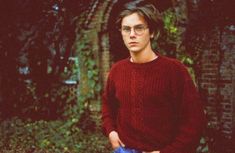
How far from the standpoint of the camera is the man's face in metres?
3.08

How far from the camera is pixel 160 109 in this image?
3.01 meters

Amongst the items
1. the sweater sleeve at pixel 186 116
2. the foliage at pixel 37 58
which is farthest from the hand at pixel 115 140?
the foliage at pixel 37 58

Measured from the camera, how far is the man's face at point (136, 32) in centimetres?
308

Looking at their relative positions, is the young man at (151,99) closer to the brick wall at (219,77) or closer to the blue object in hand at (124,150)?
the blue object in hand at (124,150)

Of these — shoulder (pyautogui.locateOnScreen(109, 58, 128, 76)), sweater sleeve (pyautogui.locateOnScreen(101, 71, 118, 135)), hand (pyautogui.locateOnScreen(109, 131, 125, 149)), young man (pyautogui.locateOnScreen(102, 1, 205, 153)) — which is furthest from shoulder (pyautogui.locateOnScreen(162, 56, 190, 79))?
hand (pyautogui.locateOnScreen(109, 131, 125, 149))

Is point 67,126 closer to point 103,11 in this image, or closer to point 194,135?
point 103,11

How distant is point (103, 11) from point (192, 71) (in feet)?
11.0

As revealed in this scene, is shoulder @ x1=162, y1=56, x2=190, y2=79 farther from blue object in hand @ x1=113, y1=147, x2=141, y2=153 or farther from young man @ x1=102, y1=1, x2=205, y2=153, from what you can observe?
blue object in hand @ x1=113, y1=147, x2=141, y2=153

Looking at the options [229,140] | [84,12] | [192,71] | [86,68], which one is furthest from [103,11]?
[229,140]

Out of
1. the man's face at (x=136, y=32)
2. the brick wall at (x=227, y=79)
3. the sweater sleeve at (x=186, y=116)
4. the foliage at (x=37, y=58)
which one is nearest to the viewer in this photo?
A: the sweater sleeve at (x=186, y=116)

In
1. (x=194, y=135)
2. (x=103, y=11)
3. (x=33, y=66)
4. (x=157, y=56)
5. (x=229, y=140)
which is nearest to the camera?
(x=194, y=135)

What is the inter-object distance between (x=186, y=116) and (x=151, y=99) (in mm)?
245

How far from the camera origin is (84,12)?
36.8 feet

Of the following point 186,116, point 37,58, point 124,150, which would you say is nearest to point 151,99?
point 186,116
